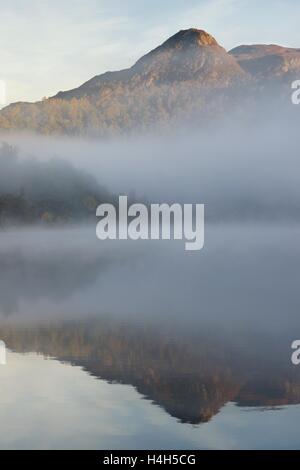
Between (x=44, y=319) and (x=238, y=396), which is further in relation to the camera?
(x=44, y=319)

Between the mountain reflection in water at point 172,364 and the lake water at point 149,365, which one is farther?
the mountain reflection in water at point 172,364

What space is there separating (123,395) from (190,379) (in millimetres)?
3619

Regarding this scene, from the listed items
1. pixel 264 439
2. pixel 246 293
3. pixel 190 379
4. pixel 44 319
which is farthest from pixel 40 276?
pixel 264 439

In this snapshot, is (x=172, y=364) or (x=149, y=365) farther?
(x=172, y=364)

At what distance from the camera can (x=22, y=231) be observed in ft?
627

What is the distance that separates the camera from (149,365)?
3372 cm

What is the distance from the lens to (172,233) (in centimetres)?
19938

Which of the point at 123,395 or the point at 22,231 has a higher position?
the point at 22,231

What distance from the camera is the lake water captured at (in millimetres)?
24625

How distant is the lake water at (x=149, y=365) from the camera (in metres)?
24.6

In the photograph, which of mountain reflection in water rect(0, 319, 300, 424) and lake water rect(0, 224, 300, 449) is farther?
mountain reflection in water rect(0, 319, 300, 424)

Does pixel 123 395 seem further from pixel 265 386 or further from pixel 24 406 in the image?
pixel 265 386

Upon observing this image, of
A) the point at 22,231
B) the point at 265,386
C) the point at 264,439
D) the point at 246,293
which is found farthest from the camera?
the point at 22,231
